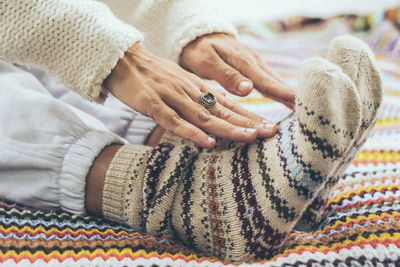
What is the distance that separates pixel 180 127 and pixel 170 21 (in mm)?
313

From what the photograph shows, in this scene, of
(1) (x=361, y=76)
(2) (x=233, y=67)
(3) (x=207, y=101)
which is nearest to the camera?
(1) (x=361, y=76)

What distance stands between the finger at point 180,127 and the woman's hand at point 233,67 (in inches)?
5.6

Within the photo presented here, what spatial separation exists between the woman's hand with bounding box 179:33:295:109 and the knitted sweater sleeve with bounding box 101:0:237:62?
0.02 metres

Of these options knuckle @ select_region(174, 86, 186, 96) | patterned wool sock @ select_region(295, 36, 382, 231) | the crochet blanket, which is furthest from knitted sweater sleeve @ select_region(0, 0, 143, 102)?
patterned wool sock @ select_region(295, 36, 382, 231)

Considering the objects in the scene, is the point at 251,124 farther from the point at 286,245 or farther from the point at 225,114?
the point at 286,245

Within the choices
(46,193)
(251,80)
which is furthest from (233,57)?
(46,193)

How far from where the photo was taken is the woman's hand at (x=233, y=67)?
2.29 feet

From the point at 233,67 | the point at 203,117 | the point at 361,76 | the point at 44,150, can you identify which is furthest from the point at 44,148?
the point at 361,76

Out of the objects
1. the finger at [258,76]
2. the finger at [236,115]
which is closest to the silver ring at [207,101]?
the finger at [236,115]

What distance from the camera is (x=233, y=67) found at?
0.73 metres

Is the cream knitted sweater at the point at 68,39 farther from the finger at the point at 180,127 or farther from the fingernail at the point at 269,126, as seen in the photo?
the fingernail at the point at 269,126

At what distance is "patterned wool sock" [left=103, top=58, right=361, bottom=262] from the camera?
0.49m

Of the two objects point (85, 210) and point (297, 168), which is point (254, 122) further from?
point (85, 210)

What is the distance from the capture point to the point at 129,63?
644 mm
